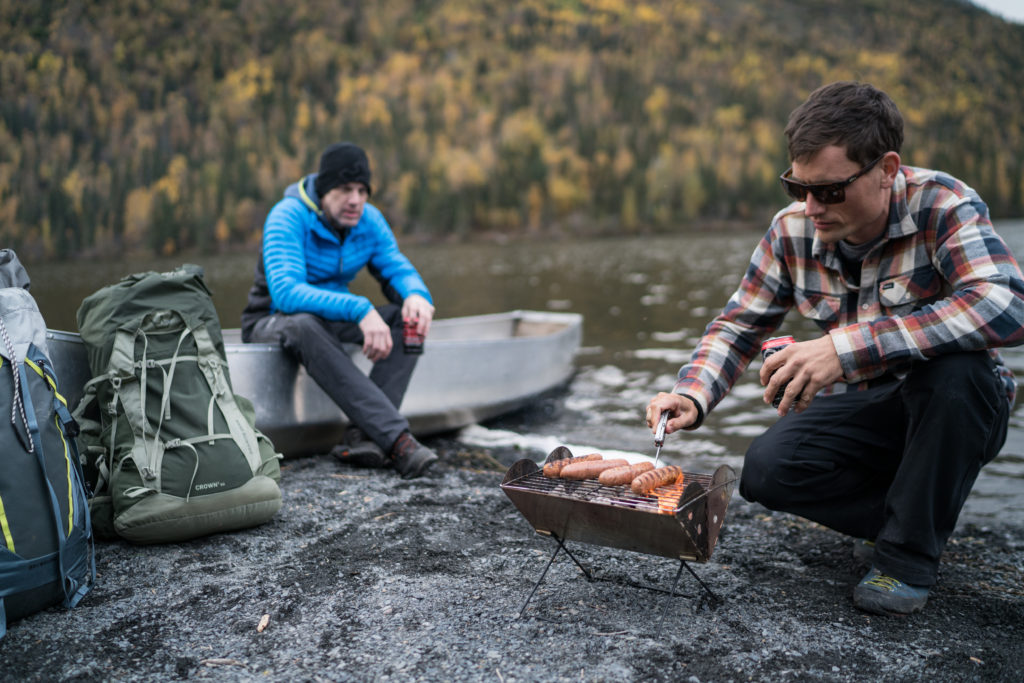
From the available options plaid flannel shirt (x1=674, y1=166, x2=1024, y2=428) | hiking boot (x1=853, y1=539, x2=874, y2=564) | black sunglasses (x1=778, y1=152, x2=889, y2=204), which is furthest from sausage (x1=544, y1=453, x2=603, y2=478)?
hiking boot (x1=853, y1=539, x2=874, y2=564)

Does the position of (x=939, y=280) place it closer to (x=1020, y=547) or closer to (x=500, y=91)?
(x=1020, y=547)

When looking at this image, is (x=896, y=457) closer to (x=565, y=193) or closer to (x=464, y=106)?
(x=565, y=193)

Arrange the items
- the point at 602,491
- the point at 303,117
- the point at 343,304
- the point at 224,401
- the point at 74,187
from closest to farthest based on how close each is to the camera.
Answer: the point at 602,491
the point at 224,401
the point at 343,304
the point at 74,187
the point at 303,117

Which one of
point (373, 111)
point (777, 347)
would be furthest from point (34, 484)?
point (373, 111)

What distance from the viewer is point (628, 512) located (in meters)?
2.21

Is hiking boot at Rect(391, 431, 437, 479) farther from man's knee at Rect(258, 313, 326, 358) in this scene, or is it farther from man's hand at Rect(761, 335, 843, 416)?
man's hand at Rect(761, 335, 843, 416)

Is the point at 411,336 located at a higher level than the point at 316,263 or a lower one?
lower

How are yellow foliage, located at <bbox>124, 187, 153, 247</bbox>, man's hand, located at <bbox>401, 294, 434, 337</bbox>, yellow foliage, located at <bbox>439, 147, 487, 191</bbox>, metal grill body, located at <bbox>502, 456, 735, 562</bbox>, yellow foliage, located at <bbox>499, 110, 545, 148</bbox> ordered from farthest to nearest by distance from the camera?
yellow foliage, located at <bbox>499, 110, 545, 148</bbox> → yellow foliage, located at <bbox>439, 147, 487, 191</bbox> → yellow foliage, located at <bbox>124, 187, 153, 247</bbox> → man's hand, located at <bbox>401, 294, 434, 337</bbox> → metal grill body, located at <bbox>502, 456, 735, 562</bbox>

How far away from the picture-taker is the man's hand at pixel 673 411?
2.66 metres

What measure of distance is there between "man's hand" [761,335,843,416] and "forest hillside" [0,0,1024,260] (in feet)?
10.3

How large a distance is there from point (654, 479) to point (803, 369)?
620mm

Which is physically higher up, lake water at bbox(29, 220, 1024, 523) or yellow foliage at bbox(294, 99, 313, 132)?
yellow foliage at bbox(294, 99, 313, 132)

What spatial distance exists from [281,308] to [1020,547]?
4.40 metres

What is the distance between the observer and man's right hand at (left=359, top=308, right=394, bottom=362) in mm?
4523
